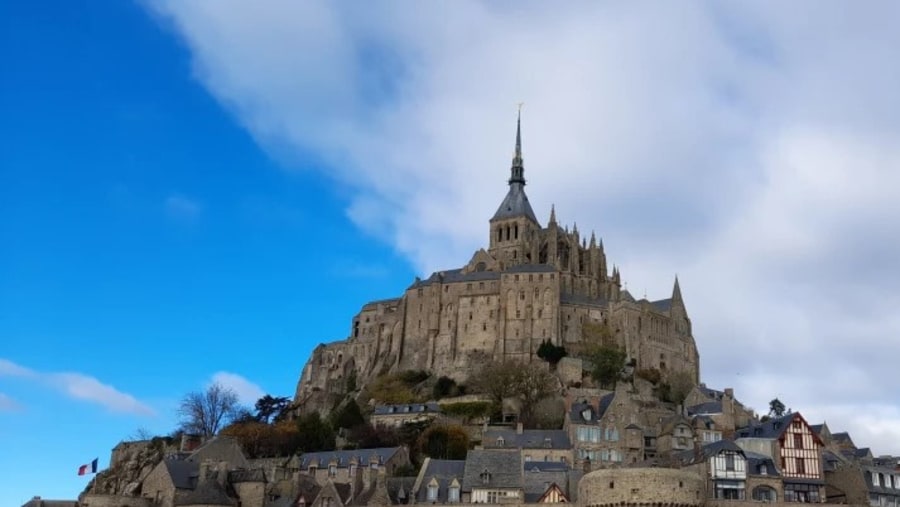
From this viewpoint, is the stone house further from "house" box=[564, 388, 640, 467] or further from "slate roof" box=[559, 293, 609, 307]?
"slate roof" box=[559, 293, 609, 307]

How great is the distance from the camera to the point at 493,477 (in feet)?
178

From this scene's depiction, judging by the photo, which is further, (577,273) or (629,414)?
(577,273)

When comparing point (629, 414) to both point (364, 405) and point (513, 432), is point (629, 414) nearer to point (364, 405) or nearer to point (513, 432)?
point (513, 432)

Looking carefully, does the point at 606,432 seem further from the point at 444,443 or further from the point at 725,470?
the point at 725,470

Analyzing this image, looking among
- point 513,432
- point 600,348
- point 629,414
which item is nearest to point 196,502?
point 513,432

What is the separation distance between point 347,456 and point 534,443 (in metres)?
11.8

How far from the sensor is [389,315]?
100m

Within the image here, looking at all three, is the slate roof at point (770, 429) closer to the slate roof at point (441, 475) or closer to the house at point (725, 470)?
the house at point (725, 470)

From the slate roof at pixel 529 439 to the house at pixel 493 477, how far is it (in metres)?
3.96

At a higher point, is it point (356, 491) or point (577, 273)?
point (577, 273)

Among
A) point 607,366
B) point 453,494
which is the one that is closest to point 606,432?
point 453,494

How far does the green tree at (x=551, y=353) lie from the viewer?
8475 cm

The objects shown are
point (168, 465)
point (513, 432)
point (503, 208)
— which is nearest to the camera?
point (168, 465)

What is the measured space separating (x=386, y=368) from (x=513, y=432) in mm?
33269
